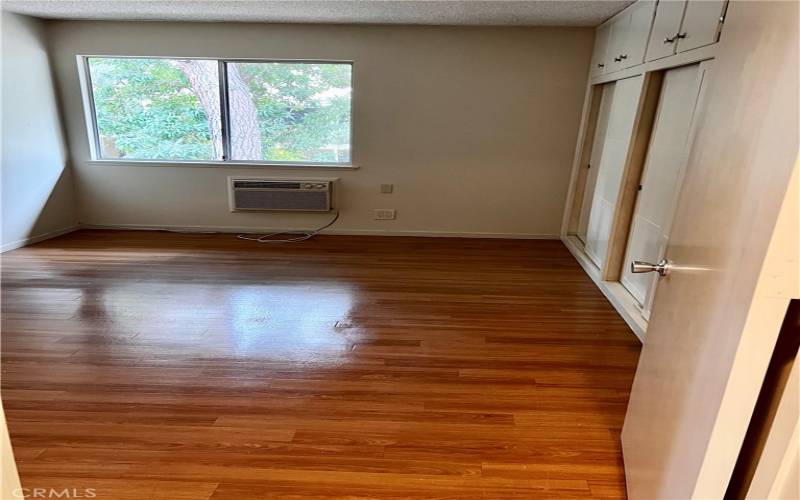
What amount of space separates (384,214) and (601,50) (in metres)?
2.59

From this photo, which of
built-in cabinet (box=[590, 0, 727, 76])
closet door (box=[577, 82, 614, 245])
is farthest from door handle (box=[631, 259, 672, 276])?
closet door (box=[577, 82, 614, 245])

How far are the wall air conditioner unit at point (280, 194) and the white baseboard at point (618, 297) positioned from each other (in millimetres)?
2613

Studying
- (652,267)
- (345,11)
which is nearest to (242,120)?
(345,11)

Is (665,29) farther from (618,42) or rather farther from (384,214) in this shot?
(384,214)

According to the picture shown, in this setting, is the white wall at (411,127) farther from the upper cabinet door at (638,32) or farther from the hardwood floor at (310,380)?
the hardwood floor at (310,380)

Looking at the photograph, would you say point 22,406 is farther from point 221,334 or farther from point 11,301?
point 11,301

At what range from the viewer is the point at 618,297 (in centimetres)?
302

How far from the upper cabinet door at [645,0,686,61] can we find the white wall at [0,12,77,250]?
17.3 ft

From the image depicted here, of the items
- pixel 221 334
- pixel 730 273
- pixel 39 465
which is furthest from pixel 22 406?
pixel 730 273

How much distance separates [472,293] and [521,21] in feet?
8.34

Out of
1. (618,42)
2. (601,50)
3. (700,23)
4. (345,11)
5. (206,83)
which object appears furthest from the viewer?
(206,83)

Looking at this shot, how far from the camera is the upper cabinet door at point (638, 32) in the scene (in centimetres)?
283

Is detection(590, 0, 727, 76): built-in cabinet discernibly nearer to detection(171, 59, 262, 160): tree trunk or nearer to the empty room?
the empty room

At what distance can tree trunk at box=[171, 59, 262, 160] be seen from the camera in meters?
4.32
